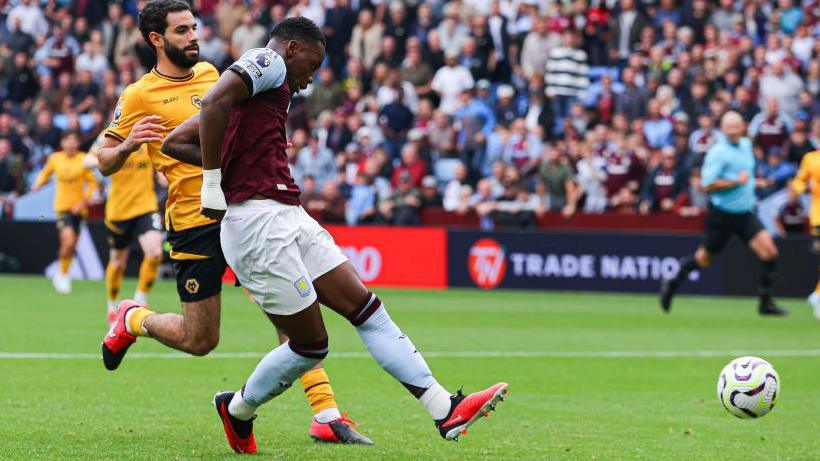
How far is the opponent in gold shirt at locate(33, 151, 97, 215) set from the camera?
2183 cm

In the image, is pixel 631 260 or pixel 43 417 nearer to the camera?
pixel 43 417

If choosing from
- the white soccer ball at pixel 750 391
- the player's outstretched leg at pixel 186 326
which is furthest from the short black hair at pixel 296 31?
the white soccer ball at pixel 750 391

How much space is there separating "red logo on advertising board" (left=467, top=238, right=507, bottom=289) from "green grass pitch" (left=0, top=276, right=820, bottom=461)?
15.0 ft

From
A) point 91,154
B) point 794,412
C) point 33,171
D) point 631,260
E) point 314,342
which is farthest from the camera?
point 33,171

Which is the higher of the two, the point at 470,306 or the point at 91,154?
the point at 91,154

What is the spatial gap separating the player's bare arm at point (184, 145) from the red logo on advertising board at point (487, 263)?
15988mm

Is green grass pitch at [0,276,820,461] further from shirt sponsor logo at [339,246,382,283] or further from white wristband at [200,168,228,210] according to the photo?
shirt sponsor logo at [339,246,382,283]

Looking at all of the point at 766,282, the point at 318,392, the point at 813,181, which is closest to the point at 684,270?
the point at 766,282

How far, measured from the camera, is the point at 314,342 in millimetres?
7059

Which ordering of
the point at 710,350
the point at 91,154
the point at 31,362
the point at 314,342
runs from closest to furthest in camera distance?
the point at 314,342 → the point at 31,362 → the point at 710,350 → the point at 91,154

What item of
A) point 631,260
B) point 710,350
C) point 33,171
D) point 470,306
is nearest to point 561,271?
point 631,260

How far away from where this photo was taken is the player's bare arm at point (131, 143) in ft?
25.1

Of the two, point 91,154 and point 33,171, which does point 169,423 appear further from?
point 33,171

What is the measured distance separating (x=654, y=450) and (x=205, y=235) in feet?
9.55
